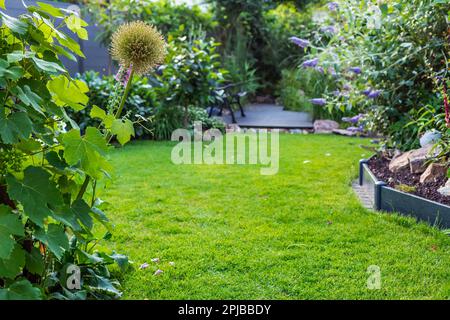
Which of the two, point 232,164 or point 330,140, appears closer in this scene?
point 232,164

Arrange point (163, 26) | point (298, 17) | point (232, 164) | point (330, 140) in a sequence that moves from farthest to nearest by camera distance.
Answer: point (298, 17) < point (163, 26) < point (330, 140) < point (232, 164)

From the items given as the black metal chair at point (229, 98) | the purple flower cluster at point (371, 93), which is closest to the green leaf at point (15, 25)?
the purple flower cluster at point (371, 93)

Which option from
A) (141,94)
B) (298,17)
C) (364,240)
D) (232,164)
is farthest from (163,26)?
(364,240)

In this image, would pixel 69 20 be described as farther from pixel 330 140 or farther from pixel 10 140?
pixel 330 140

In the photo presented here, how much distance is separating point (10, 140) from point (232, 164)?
13.3ft

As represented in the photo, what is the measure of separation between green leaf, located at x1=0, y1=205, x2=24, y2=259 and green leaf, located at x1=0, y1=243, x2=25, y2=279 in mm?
82

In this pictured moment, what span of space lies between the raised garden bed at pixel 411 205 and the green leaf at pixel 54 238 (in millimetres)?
2477

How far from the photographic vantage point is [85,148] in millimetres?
1715

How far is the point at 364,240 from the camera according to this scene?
9.91 ft

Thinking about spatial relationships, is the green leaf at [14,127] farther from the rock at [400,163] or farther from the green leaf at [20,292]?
the rock at [400,163]

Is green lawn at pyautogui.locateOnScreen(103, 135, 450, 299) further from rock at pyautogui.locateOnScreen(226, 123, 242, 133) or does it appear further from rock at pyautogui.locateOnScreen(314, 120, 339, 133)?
rock at pyautogui.locateOnScreen(314, 120, 339, 133)

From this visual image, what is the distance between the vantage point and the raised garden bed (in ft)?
10.5

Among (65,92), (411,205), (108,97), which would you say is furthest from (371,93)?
(65,92)

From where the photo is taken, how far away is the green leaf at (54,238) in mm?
1628
